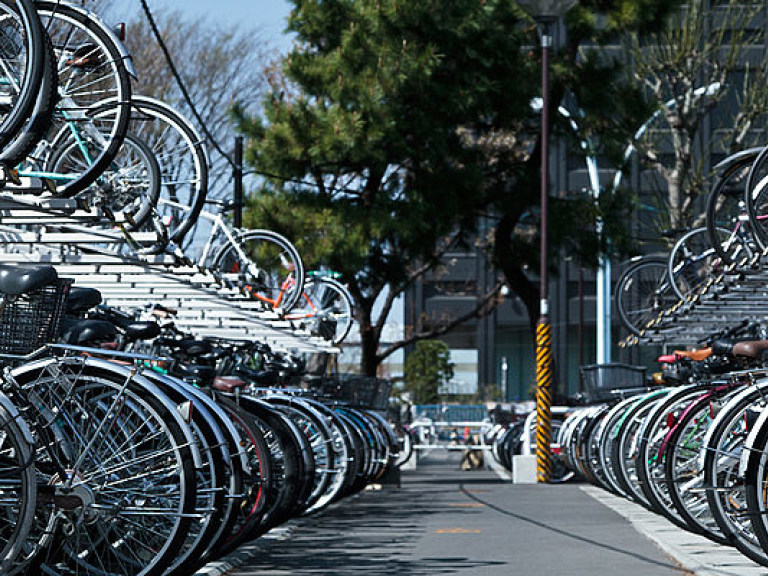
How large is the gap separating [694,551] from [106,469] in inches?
160

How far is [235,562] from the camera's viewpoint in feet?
24.8

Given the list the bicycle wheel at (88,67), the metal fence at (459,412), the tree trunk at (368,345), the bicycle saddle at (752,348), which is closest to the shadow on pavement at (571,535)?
the bicycle saddle at (752,348)

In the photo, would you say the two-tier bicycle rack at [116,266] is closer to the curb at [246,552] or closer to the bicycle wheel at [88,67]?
the bicycle wheel at [88,67]

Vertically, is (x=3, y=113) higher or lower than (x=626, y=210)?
lower

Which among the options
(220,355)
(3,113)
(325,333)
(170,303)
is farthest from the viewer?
(325,333)

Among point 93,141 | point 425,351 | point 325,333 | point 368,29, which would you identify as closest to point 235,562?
point 93,141

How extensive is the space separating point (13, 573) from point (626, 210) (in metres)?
17.7

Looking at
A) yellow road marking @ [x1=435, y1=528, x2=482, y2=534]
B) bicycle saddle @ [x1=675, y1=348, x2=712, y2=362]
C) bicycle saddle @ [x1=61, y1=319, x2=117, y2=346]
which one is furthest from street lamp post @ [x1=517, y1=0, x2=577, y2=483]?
bicycle saddle @ [x1=61, y1=319, x2=117, y2=346]

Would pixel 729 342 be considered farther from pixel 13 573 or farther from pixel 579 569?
pixel 13 573

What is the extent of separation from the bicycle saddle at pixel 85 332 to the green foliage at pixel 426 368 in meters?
48.0

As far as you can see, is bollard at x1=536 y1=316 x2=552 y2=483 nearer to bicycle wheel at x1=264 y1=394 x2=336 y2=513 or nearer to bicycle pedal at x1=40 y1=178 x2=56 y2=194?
bicycle wheel at x1=264 y1=394 x2=336 y2=513

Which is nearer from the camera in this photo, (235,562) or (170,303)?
(235,562)

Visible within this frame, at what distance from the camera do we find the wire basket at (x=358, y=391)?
42.7 ft

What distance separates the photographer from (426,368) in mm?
55719
